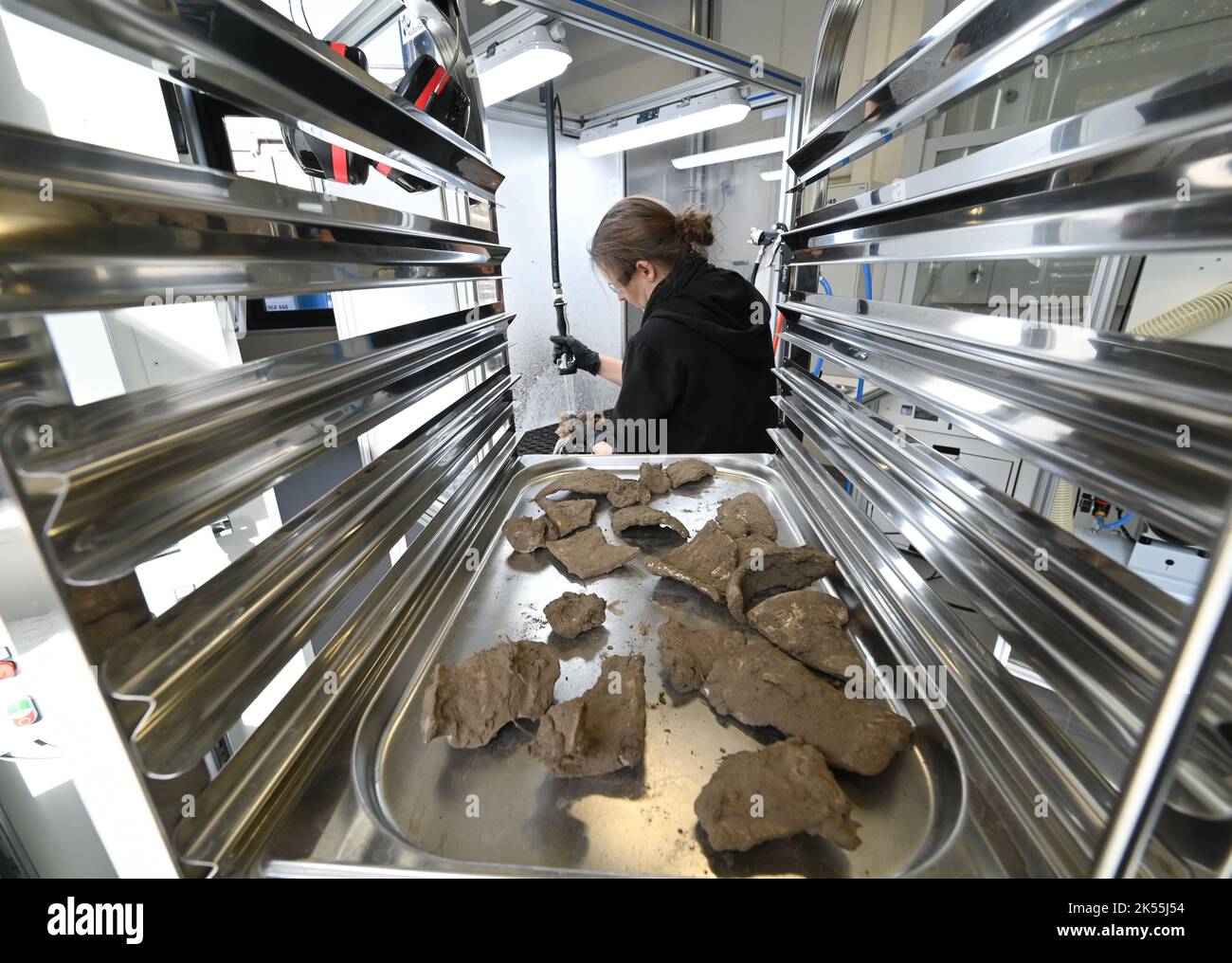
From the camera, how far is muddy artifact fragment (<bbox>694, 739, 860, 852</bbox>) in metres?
0.59

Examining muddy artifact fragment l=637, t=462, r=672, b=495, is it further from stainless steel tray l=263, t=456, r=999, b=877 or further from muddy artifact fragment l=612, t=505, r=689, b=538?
stainless steel tray l=263, t=456, r=999, b=877

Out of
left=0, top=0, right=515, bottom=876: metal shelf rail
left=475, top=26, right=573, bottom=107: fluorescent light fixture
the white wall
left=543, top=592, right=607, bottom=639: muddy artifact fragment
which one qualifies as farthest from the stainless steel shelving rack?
the white wall

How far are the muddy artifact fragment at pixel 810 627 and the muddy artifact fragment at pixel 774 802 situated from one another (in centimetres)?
20

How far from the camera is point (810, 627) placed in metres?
0.91

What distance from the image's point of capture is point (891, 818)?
632 millimetres

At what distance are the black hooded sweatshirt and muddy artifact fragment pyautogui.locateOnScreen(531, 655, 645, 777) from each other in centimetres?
153

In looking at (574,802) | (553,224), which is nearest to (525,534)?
(574,802)

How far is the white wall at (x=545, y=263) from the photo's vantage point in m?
3.81

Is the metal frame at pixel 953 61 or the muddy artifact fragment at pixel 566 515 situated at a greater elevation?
the metal frame at pixel 953 61

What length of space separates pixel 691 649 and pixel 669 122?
3029 mm

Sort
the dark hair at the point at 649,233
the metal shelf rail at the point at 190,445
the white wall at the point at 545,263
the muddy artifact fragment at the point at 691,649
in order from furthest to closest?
the white wall at the point at 545,263, the dark hair at the point at 649,233, the muddy artifact fragment at the point at 691,649, the metal shelf rail at the point at 190,445

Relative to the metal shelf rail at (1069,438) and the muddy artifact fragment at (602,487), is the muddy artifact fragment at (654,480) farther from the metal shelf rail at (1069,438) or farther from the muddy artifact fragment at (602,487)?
the metal shelf rail at (1069,438)

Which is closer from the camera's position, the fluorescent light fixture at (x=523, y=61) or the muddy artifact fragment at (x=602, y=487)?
the muddy artifact fragment at (x=602, y=487)

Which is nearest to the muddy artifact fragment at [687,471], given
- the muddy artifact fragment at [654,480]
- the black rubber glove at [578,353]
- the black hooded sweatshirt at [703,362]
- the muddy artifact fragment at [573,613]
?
the muddy artifact fragment at [654,480]
